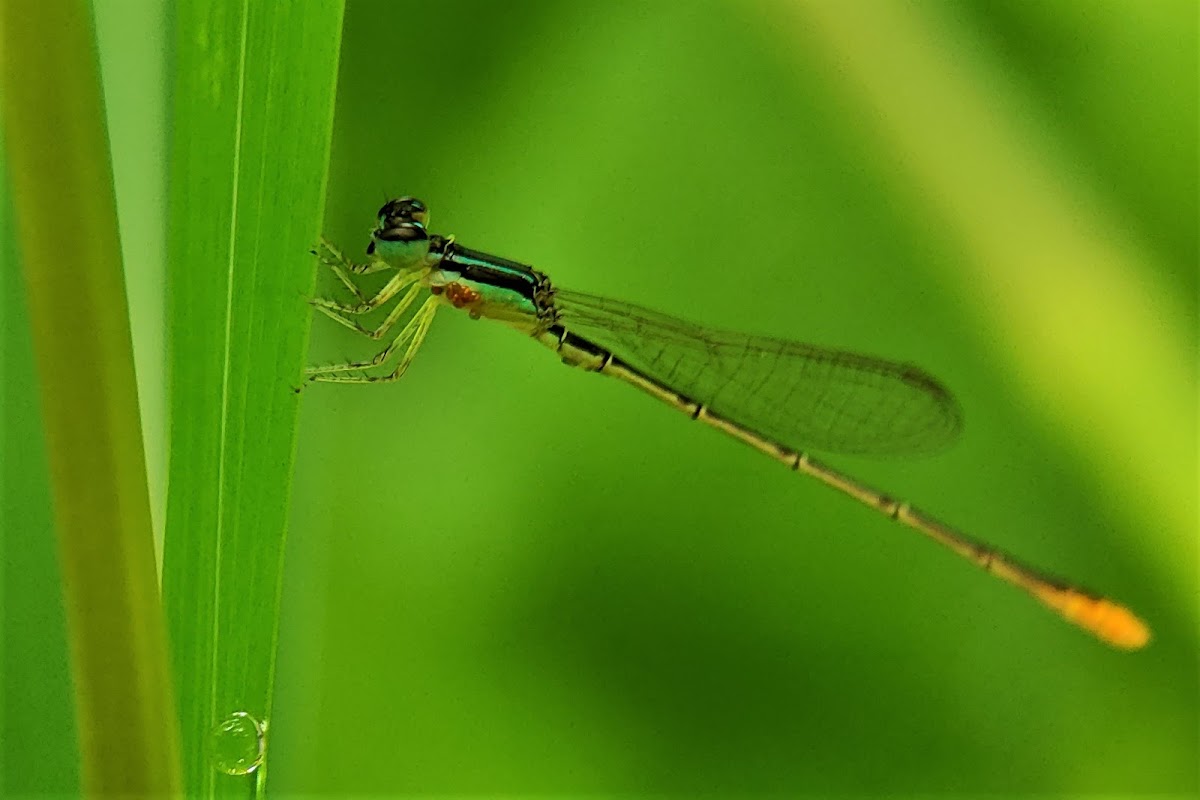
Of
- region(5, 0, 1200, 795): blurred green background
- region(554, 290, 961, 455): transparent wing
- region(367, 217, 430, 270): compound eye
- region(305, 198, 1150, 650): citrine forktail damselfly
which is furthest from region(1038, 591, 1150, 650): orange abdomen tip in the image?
region(367, 217, 430, 270): compound eye

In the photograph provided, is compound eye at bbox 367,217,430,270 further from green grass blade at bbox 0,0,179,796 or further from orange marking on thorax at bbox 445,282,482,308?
green grass blade at bbox 0,0,179,796

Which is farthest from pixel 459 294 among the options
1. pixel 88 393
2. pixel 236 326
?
pixel 88 393

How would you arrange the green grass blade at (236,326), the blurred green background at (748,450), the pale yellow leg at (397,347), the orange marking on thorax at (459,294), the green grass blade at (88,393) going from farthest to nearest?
the blurred green background at (748,450)
the orange marking on thorax at (459,294)
the pale yellow leg at (397,347)
the green grass blade at (236,326)
the green grass blade at (88,393)

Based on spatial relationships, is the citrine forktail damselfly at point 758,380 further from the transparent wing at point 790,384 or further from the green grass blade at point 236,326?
the green grass blade at point 236,326

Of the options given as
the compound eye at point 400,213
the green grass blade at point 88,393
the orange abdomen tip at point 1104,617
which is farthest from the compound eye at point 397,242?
the orange abdomen tip at point 1104,617

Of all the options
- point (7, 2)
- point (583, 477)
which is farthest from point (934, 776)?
point (7, 2)
